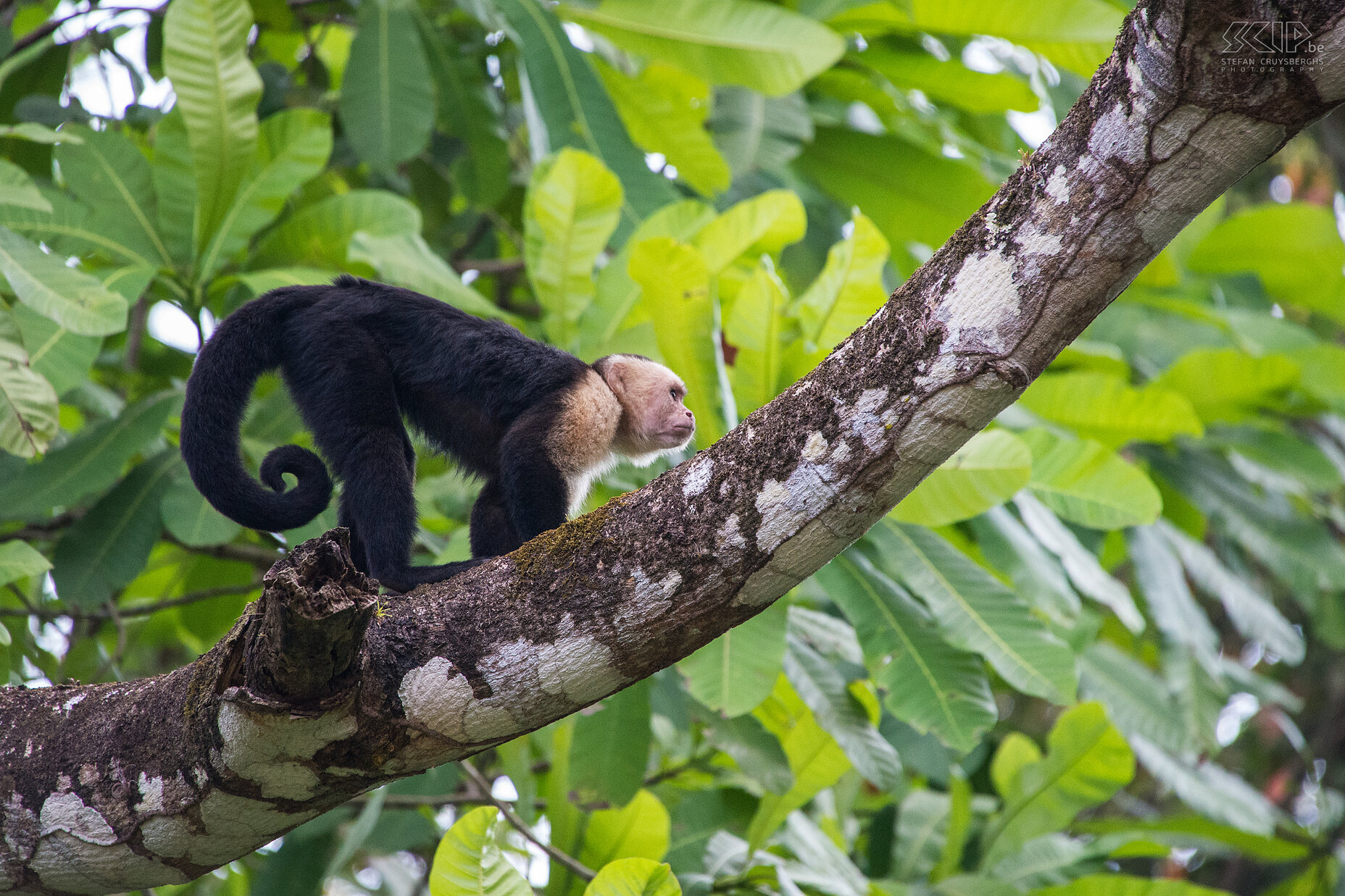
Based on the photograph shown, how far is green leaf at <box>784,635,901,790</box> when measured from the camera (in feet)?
10.5

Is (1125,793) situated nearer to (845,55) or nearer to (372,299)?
(845,55)

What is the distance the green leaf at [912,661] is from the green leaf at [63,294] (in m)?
1.94

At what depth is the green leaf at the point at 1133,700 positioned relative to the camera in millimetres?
4070

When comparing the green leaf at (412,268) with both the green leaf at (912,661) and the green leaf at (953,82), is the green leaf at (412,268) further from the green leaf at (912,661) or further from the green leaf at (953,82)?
the green leaf at (953,82)

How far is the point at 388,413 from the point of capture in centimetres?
254

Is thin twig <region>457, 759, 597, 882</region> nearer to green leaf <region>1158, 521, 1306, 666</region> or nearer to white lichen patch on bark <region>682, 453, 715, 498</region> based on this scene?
white lichen patch on bark <region>682, 453, 715, 498</region>

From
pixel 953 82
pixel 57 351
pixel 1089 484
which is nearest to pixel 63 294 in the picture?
pixel 57 351

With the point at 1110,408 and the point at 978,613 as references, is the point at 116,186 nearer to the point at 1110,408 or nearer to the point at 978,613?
the point at 978,613

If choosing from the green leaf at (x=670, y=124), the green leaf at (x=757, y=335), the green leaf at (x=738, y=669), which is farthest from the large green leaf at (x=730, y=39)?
the green leaf at (x=738, y=669)

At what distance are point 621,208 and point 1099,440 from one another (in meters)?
1.93

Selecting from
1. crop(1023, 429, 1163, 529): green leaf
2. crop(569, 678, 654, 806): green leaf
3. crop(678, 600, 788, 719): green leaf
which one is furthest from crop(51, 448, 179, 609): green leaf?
crop(1023, 429, 1163, 529): green leaf

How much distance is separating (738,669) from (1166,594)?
2245 mm

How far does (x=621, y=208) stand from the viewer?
3727 mm

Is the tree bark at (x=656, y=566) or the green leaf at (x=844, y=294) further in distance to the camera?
the green leaf at (x=844, y=294)
